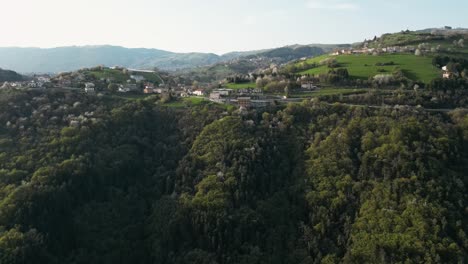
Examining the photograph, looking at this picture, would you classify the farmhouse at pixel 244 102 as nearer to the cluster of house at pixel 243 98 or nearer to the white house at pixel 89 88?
the cluster of house at pixel 243 98

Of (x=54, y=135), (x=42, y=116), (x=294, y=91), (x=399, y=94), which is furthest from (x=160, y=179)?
(x=399, y=94)

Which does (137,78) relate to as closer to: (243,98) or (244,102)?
(243,98)

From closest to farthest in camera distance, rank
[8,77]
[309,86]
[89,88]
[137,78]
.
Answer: [309,86], [89,88], [8,77], [137,78]

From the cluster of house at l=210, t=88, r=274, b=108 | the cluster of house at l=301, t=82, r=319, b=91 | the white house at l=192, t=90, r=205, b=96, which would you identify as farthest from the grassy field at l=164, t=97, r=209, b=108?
the cluster of house at l=301, t=82, r=319, b=91

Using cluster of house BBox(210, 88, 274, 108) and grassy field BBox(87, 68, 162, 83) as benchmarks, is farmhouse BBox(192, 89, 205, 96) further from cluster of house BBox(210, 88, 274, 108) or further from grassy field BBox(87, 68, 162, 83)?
grassy field BBox(87, 68, 162, 83)

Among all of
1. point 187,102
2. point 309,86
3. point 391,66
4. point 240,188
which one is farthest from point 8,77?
point 391,66

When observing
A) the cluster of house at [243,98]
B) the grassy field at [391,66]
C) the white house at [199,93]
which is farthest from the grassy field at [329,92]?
the white house at [199,93]
